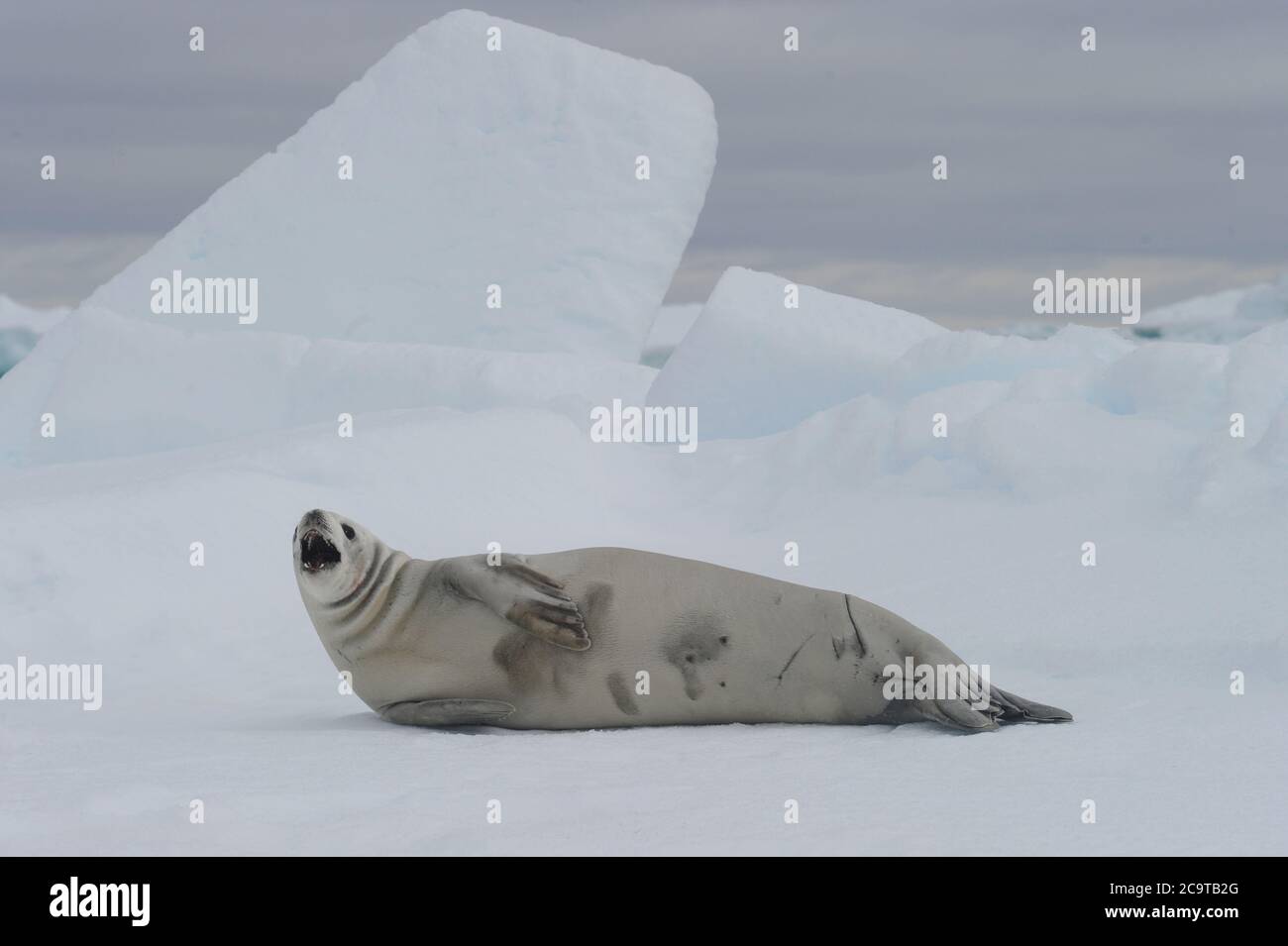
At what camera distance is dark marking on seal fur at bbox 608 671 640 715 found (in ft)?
13.5

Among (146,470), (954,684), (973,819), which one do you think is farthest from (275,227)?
(973,819)

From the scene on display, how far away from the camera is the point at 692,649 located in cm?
411

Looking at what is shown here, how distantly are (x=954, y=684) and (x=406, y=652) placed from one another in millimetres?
1570

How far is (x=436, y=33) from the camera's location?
14.6 metres

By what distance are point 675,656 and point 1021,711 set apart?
0.99 meters

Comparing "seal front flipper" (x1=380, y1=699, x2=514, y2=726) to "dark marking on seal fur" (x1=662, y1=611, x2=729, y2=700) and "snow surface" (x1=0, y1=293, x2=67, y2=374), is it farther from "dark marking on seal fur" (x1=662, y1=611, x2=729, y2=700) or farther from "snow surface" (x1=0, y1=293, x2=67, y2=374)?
"snow surface" (x1=0, y1=293, x2=67, y2=374)

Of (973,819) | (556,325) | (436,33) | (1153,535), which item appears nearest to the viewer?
(973,819)

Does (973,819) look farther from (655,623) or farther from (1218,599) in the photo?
(1218,599)

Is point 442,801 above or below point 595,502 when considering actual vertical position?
below

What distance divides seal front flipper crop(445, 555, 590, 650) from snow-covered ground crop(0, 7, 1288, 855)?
288 millimetres

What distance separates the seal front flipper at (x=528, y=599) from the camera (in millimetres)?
4047
